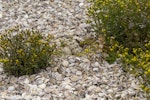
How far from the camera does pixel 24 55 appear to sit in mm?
6480

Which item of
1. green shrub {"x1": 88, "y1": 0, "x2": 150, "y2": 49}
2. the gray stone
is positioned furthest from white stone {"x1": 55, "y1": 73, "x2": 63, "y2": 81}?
green shrub {"x1": 88, "y1": 0, "x2": 150, "y2": 49}

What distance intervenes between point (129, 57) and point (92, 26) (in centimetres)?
113

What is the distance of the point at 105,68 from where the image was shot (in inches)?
264

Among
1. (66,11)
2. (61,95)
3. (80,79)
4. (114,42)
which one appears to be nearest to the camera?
(61,95)

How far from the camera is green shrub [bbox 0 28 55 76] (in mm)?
6461

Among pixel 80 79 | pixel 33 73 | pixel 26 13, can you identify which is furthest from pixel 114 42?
pixel 26 13

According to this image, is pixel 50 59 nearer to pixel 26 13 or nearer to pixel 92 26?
pixel 92 26

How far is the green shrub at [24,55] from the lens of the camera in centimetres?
646

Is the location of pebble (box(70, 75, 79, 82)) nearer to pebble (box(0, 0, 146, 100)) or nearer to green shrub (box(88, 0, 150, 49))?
pebble (box(0, 0, 146, 100))

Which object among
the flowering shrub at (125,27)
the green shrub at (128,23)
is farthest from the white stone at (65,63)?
the green shrub at (128,23)

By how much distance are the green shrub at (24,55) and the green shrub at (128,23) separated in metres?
1.09

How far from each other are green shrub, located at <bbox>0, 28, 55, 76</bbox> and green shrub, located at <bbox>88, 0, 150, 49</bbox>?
1093 mm

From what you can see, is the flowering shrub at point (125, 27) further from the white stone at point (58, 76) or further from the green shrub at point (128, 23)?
the white stone at point (58, 76)

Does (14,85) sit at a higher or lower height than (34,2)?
lower
